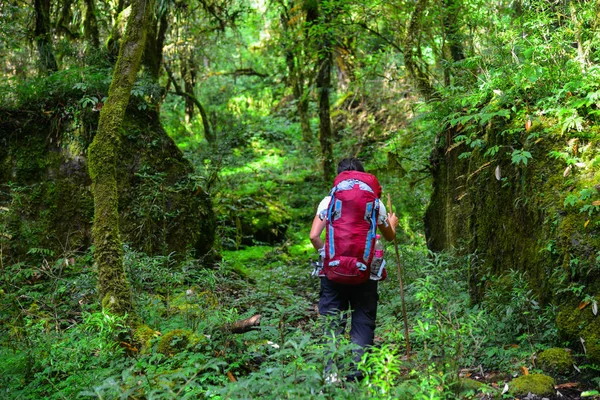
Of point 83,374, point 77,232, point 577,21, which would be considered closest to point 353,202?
point 83,374

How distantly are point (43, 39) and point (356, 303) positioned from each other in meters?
9.53

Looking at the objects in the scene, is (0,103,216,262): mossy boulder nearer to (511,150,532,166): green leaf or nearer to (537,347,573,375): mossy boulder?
(511,150,532,166): green leaf

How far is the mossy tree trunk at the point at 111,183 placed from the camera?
556cm

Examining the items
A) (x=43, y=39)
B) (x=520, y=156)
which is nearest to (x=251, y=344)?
(x=520, y=156)

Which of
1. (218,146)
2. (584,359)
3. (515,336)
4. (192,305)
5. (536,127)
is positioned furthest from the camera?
(218,146)

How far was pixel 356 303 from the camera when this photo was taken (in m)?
4.68

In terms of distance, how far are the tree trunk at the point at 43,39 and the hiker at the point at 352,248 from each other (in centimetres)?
855

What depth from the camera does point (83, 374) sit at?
458cm

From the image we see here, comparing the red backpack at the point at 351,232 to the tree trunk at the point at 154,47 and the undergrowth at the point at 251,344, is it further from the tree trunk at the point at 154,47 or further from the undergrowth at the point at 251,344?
the tree trunk at the point at 154,47

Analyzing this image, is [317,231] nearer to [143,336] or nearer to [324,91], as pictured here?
[143,336]

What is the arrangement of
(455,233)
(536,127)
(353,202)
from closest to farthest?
(353,202), (536,127), (455,233)

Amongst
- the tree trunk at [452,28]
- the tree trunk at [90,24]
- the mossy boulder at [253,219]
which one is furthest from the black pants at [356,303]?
the tree trunk at [90,24]

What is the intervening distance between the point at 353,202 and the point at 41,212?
6.49 meters

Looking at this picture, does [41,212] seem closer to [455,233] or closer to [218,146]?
[218,146]
